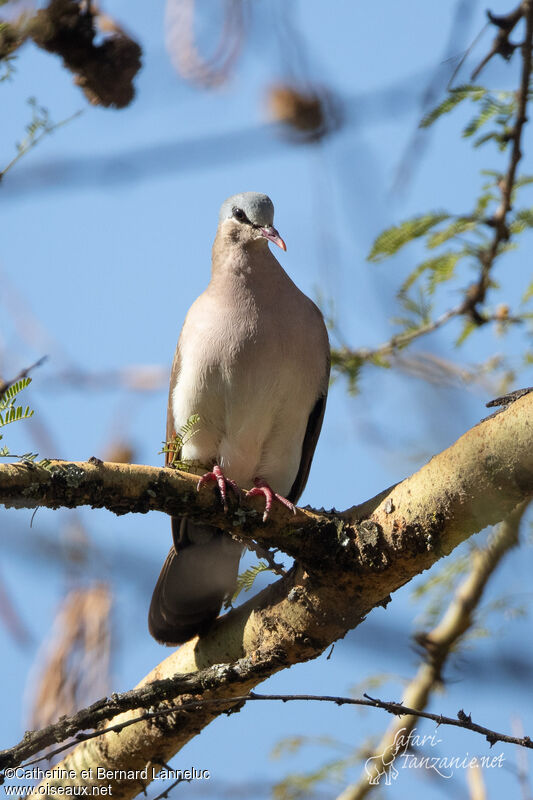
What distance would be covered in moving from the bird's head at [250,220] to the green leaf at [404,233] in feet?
2.46

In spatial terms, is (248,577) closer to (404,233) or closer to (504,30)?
(404,233)

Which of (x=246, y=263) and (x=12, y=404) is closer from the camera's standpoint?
(x=12, y=404)

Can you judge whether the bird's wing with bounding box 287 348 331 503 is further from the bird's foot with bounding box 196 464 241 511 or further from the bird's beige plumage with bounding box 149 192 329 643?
the bird's foot with bounding box 196 464 241 511

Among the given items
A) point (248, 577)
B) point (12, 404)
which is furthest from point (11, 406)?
point (248, 577)

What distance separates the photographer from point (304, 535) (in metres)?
3.00

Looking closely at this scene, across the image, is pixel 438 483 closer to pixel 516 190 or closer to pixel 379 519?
pixel 379 519

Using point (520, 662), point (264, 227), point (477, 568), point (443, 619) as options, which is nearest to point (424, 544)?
point (477, 568)

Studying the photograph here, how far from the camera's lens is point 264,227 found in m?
4.30

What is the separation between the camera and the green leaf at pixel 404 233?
3.57m

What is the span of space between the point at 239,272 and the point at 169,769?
2.28 meters

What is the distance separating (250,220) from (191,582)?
180 cm

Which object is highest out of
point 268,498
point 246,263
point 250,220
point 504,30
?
point 250,220

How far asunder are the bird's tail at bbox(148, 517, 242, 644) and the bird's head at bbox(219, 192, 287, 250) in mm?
1444

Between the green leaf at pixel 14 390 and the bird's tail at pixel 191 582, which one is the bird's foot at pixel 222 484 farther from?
the green leaf at pixel 14 390
